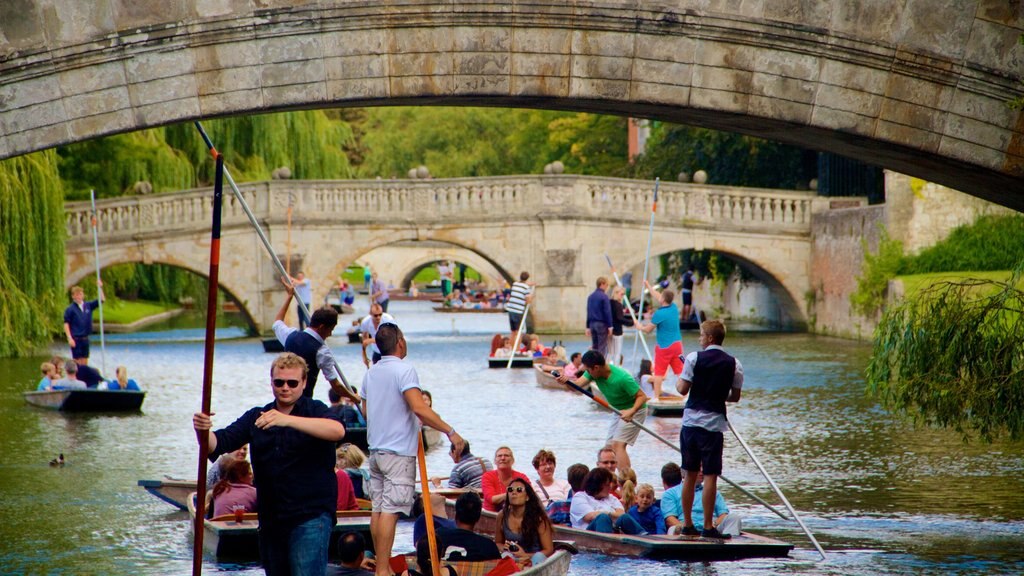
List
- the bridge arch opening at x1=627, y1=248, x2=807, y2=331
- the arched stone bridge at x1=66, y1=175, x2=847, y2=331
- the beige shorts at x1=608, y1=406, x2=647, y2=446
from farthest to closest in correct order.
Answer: the bridge arch opening at x1=627, y1=248, x2=807, y2=331 → the arched stone bridge at x1=66, y1=175, x2=847, y2=331 → the beige shorts at x1=608, y1=406, x2=647, y2=446

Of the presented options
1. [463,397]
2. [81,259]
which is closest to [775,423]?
[463,397]

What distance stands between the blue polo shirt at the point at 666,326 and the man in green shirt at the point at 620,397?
5308 mm

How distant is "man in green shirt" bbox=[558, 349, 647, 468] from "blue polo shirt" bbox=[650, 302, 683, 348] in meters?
5.31

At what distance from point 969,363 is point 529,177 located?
1930 centimetres

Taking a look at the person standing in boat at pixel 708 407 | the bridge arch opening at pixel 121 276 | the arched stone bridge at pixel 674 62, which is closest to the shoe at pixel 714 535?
the person standing in boat at pixel 708 407

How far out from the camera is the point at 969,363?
919 centimetres

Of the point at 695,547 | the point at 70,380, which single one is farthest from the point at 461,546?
the point at 70,380

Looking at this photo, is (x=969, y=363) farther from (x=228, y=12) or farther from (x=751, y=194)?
(x=751, y=194)

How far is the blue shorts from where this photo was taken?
8328 millimetres

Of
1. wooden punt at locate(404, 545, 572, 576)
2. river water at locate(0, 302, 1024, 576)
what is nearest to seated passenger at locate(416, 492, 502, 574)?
wooden punt at locate(404, 545, 572, 576)

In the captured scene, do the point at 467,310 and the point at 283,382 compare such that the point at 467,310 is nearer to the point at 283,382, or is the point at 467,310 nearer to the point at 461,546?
the point at 461,546

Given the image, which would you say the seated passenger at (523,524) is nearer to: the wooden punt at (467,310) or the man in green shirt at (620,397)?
the man in green shirt at (620,397)

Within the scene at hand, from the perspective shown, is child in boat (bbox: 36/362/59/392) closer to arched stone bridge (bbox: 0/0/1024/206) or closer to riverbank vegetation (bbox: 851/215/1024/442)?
riverbank vegetation (bbox: 851/215/1024/442)

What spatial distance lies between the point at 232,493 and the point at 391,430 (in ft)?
7.55
